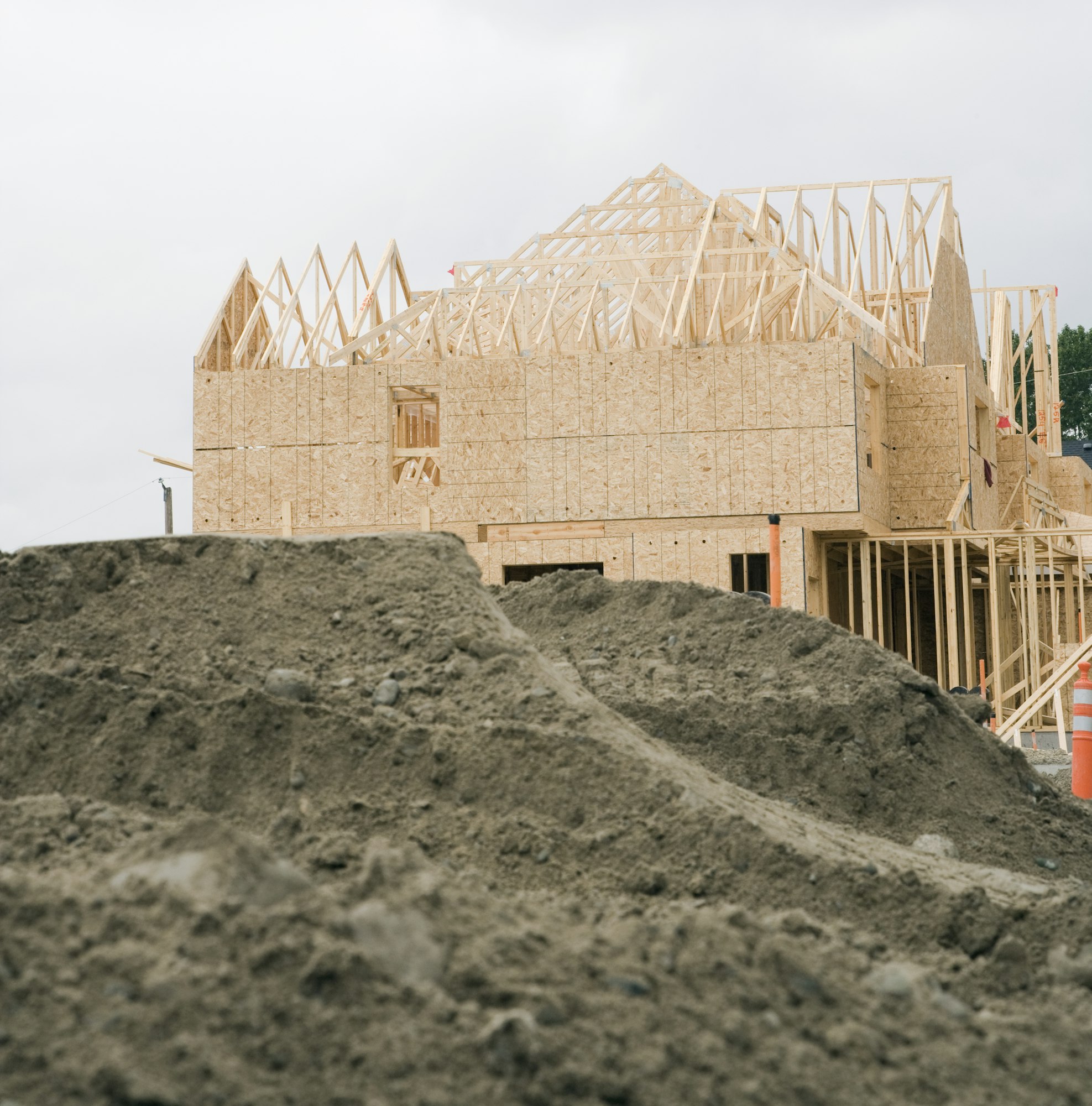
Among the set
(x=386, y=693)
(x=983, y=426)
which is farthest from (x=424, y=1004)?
(x=983, y=426)

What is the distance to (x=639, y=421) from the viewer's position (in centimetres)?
1769

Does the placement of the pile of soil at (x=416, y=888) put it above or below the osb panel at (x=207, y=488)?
below

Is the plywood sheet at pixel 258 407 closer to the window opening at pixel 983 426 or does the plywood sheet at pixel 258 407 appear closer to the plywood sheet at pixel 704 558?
the plywood sheet at pixel 704 558

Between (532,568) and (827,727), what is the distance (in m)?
11.3

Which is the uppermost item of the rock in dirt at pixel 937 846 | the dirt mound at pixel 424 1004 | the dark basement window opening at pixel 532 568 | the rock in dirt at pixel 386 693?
the dark basement window opening at pixel 532 568

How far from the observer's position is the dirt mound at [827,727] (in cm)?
708

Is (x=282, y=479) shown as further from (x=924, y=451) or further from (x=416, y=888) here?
(x=416, y=888)

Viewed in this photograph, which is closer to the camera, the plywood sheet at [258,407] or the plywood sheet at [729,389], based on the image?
the plywood sheet at [729,389]

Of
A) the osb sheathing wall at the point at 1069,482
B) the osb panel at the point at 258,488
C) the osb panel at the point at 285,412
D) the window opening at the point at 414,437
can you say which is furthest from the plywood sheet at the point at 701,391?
the osb sheathing wall at the point at 1069,482

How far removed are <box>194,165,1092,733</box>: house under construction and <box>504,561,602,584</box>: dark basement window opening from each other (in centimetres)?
6

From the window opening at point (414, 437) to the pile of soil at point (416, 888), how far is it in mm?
11629

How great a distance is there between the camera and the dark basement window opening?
17875mm

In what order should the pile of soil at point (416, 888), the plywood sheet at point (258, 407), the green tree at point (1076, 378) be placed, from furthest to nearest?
1. the green tree at point (1076, 378)
2. the plywood sheet at point (258, 407)
3. the pile of soil at point (416, 888)

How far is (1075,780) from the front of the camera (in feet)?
29.7
